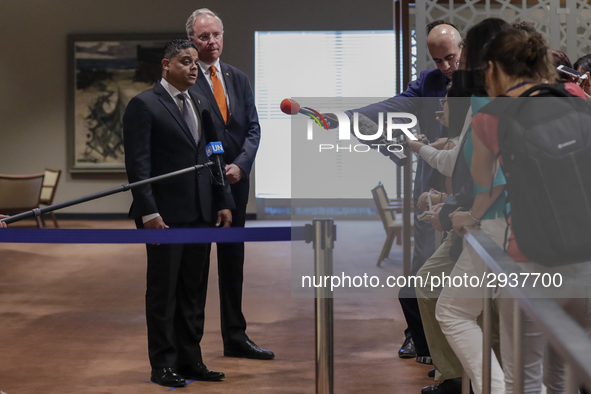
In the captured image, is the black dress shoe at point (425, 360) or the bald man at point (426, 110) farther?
the black dress shoe at point (425, 360)

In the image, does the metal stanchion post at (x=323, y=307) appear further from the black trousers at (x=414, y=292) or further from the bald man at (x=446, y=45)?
the bald man at (x=446, y=45)

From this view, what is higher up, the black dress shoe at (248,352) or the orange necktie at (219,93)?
the orange necktie at (219,93)

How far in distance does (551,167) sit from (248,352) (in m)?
1.96

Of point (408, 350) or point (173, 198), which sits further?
point (408, 350)

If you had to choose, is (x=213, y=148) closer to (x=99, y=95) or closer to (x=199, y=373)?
(x=199, y=373)

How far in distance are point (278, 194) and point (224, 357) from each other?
6.92 m

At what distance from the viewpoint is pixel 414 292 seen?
286 cm

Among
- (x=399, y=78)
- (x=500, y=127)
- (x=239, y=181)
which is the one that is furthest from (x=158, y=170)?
(x=399, y=78)

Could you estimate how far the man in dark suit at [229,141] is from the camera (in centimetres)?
295

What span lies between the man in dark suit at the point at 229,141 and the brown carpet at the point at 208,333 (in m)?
0.13

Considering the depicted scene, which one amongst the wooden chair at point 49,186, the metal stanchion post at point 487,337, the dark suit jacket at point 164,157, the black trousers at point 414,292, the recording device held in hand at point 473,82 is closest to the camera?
the metal stanchion post at point 487,337

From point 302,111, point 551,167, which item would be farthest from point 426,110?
point 551,167

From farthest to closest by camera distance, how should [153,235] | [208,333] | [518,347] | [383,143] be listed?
[208,333]
[383,143]
[153,235]
[518,347]

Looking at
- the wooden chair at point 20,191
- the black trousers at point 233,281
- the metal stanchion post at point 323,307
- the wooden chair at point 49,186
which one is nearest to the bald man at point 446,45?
the black trousers at point 233,281
